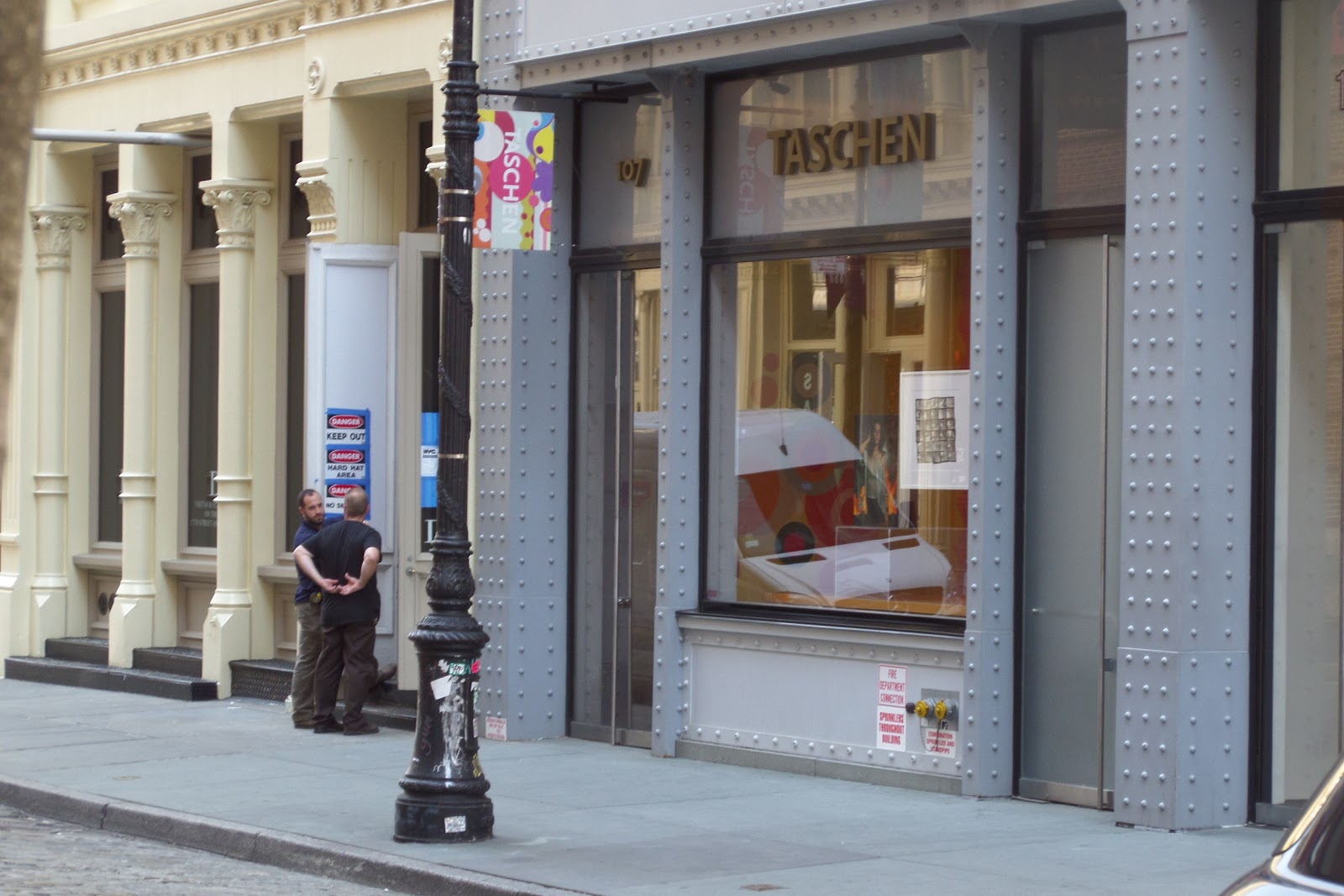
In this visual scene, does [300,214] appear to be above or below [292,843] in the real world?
above

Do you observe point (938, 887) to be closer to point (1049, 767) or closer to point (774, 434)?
point (1049, 767)

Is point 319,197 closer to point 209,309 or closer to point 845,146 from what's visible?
point 209,309

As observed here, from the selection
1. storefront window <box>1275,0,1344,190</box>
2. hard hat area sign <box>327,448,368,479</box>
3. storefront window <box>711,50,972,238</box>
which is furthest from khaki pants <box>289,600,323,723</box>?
storefront window <box>1275,0,1344,190</box>

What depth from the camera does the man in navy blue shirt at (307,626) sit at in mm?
14867

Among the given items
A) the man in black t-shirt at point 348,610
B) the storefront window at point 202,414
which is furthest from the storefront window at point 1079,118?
the storefront window at point 202,414

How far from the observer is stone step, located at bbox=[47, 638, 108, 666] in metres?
18.7

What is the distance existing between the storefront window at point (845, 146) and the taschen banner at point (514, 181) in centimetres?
170

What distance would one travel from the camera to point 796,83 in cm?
1248

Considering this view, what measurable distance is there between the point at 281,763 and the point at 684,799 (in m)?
3.17

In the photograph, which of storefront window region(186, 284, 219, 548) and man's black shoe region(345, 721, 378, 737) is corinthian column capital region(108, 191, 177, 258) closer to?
storefront window region(186, 284, 219, 548)

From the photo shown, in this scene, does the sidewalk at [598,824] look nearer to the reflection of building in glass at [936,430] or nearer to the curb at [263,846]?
the curb at [263,846]

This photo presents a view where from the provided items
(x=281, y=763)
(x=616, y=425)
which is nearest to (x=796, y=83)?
(x=616, y=425)

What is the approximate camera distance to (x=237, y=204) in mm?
17172

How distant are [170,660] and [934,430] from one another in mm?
8793
